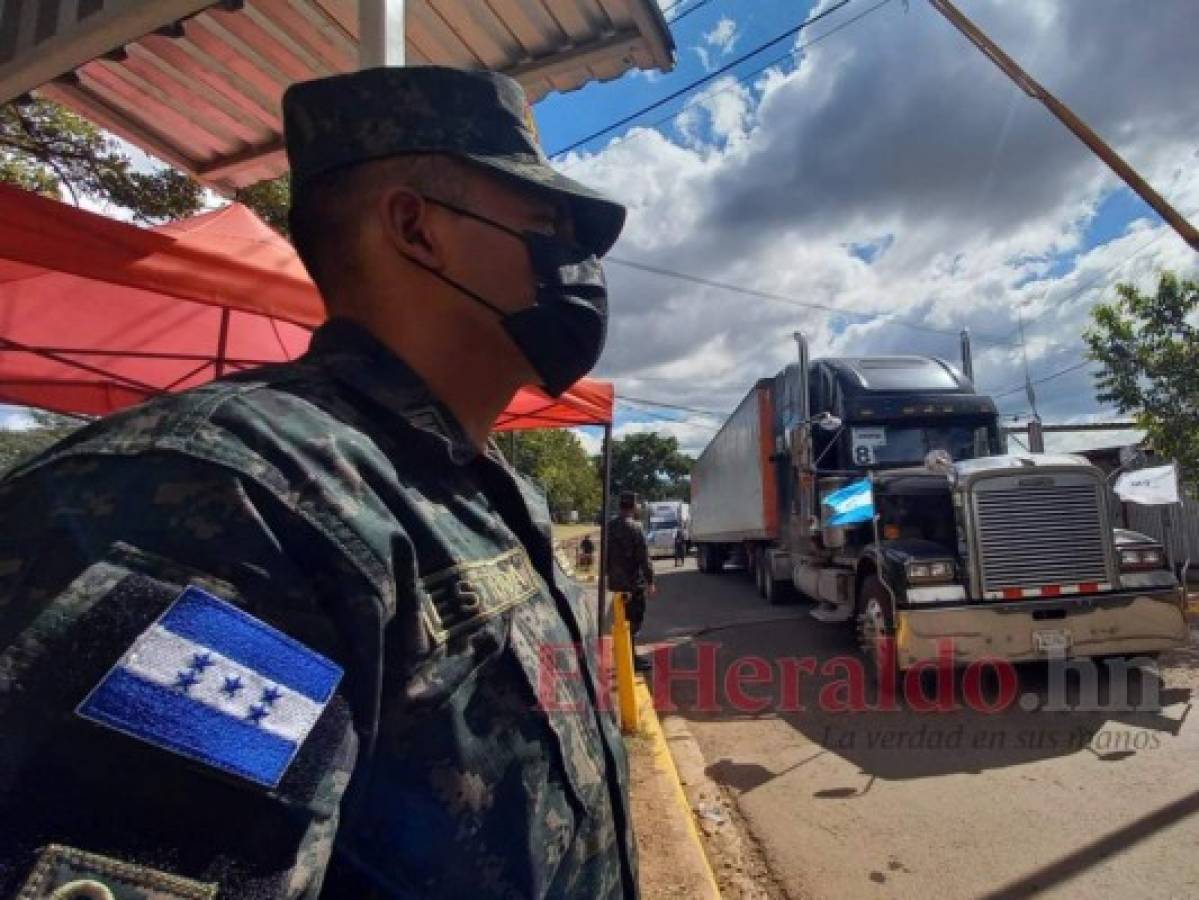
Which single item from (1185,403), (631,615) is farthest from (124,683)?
(1185,403)

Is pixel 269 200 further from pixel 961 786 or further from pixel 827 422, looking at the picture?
pixel 961 786

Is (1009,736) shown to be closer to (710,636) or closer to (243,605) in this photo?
(710,636)

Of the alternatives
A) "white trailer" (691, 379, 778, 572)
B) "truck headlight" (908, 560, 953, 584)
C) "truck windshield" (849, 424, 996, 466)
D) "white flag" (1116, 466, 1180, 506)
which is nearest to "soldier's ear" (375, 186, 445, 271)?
"truck headlight" (908, 560, 953, 584)

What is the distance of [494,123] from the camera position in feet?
3.93

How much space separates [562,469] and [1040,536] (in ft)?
173

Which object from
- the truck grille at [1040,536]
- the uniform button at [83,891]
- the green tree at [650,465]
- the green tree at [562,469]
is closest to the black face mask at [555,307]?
the uniform button at [83,891]

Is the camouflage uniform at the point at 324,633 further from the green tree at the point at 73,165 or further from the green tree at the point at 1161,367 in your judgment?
the green tree at the point at 1161,367

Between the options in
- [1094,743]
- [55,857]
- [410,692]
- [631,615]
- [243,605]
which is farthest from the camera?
[631,615]

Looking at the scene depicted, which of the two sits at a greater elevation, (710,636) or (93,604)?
(93,604)

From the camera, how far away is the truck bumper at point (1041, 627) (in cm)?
591

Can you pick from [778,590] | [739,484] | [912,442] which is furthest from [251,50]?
[739,484]

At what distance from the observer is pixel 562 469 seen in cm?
5856

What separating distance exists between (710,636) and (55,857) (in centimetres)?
998

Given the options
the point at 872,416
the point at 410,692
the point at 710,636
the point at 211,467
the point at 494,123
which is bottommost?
the point at 710,636
